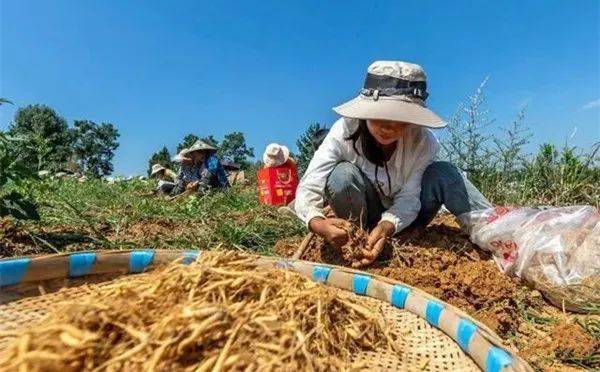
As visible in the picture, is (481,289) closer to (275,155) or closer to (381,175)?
(381,175)

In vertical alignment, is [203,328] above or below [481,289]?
above

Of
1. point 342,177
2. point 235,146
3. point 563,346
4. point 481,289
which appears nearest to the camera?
point 563,346

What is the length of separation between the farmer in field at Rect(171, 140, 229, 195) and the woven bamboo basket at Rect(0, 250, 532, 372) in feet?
15.6

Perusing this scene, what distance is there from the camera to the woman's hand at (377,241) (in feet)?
6.95

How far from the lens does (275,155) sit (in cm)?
491

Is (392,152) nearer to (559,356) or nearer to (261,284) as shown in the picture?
(559,356)

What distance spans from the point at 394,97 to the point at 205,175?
458 cm

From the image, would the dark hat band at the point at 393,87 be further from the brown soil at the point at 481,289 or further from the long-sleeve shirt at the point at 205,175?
the long-sleeve shirt at the point at 205,175

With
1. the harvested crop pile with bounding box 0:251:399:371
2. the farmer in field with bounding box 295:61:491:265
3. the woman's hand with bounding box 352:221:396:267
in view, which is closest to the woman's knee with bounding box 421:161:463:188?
the farmer in field with bounding box 295:61:491:265

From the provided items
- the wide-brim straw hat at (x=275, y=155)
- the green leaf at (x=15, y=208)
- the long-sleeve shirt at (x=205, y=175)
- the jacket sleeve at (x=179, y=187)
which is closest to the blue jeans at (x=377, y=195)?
the green leaf at (x=15, y=208)

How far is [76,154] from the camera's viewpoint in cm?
3219

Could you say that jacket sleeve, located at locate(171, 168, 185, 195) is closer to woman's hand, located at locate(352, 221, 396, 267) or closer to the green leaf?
the green leaf

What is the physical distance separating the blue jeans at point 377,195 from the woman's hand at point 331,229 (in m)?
0.13

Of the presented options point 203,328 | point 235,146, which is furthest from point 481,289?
point 235,146
